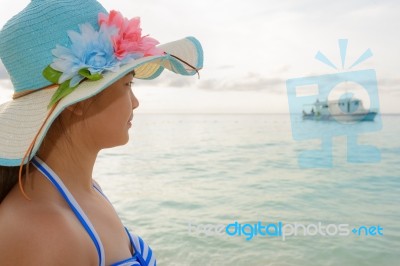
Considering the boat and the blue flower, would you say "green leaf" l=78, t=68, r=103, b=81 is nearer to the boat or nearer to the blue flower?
the blue flower

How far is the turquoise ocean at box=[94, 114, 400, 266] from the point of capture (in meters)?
4.57

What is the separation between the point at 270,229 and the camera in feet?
17.9

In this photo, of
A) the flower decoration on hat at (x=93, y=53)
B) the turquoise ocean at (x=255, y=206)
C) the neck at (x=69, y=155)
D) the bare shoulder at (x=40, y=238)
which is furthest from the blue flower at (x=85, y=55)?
the turquoise ocean at (x=255, y=206)

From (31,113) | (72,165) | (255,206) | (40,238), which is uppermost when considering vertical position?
(31,113)

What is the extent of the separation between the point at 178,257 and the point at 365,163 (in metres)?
9.04

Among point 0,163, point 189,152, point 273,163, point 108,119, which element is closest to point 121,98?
point 108,119

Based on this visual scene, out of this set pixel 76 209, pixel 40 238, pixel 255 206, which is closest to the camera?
pixel 40 238

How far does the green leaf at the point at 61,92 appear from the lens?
2.84ft

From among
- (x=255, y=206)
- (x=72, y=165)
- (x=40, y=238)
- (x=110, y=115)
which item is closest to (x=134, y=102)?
(x=110, y=115)

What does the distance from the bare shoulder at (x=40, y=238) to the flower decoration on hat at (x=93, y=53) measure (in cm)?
21

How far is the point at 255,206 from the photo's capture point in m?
6.93

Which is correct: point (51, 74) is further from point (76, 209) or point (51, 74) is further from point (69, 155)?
point (76, 209)

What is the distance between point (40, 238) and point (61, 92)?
0.29 m

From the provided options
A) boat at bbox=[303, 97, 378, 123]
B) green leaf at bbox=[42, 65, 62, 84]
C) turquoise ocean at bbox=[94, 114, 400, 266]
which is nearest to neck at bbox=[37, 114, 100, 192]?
green leaf at bbox=[42, 65, 62, 84]
